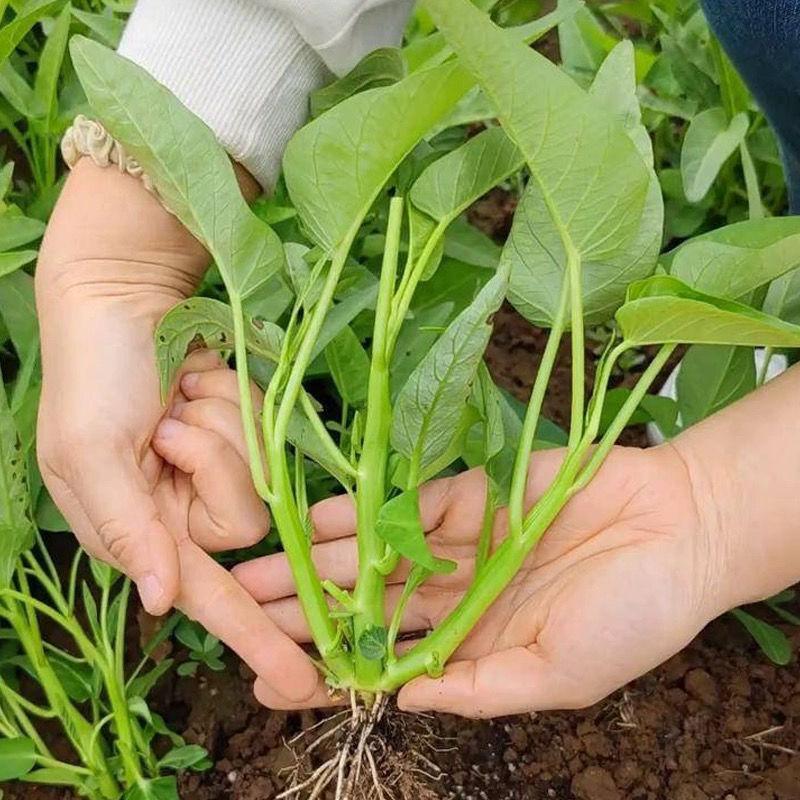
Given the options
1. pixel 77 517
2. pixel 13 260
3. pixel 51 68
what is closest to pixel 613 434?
pixel 77 517

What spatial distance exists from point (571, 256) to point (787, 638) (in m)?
0.50

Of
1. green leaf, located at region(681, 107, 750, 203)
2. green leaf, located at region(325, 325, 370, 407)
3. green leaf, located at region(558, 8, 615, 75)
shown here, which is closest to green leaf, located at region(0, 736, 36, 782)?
green leaf, located at region(325, 325, 370, 407)

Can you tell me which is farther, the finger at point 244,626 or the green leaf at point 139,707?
the green leaf at point 139,707

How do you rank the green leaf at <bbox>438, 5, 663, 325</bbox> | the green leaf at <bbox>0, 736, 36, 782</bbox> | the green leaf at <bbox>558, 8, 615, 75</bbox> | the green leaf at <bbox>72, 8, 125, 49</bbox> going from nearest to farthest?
Answer: 1. the green leaf at <bbox>438, 5, 663, 325</bbox>
2. the green leaf at <bbox>0, 736, 36, 782</bbox>
3. the green leaf at <bbox>72, 8, 125, 49</bbox>
4. the green leaf at <bbox>558, 8, 615, 75</bbox>

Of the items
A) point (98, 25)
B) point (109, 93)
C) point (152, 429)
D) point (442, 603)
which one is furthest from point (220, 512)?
point (98, 25)

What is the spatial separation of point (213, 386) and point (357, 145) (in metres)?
0.24

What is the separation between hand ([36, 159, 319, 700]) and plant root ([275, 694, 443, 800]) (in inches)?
2.4

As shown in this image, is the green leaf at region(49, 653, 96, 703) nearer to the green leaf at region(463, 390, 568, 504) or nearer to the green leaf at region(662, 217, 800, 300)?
the green leaf at region(463, 390, 568, 504)

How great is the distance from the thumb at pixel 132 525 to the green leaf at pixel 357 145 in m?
0.22

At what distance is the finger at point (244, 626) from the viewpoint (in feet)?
2.47

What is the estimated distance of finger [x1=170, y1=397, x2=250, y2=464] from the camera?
0.80 m

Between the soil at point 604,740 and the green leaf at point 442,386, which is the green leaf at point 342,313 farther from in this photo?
the soil at point 604,740

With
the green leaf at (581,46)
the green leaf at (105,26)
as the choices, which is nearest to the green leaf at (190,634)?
the green leaf at (105,26)

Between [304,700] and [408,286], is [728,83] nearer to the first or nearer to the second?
[408,286]
